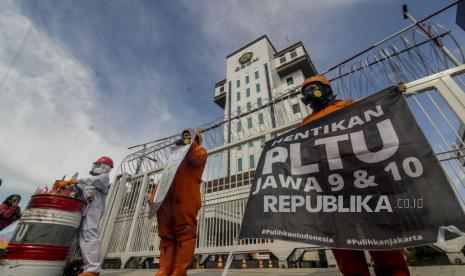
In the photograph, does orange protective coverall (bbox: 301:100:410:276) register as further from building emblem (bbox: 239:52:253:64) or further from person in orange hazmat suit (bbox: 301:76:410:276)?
building emblem (bbox: 239:52:253:64)

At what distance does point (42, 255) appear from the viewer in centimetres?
261

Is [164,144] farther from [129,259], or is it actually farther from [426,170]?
[426,170]

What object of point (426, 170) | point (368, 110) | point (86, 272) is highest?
point (368, 110)

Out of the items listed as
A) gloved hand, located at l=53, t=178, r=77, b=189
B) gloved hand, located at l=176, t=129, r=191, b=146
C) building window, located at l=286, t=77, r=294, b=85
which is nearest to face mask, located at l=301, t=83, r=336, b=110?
gloved hand, located at l=176, t=129, r=191, b=146

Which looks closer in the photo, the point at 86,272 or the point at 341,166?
the point at 341,166

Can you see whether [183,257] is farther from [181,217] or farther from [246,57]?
[246,57]

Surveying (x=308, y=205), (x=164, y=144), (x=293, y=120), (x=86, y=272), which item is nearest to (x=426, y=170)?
(x=308, y=205)

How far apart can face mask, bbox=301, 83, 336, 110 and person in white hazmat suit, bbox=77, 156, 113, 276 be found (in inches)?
126

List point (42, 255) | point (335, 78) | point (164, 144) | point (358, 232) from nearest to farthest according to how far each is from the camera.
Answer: point (358, 232) → point (42, 255) → point (335, 78) → point (164, 144)

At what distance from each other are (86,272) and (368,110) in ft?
11.4

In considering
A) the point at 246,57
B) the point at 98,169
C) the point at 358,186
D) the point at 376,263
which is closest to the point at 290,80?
the point at 246,57

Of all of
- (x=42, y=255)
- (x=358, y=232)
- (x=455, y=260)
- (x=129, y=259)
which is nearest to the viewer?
(x=358, y=232)

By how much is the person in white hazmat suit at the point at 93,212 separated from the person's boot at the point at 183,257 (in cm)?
123

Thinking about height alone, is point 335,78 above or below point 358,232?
above
